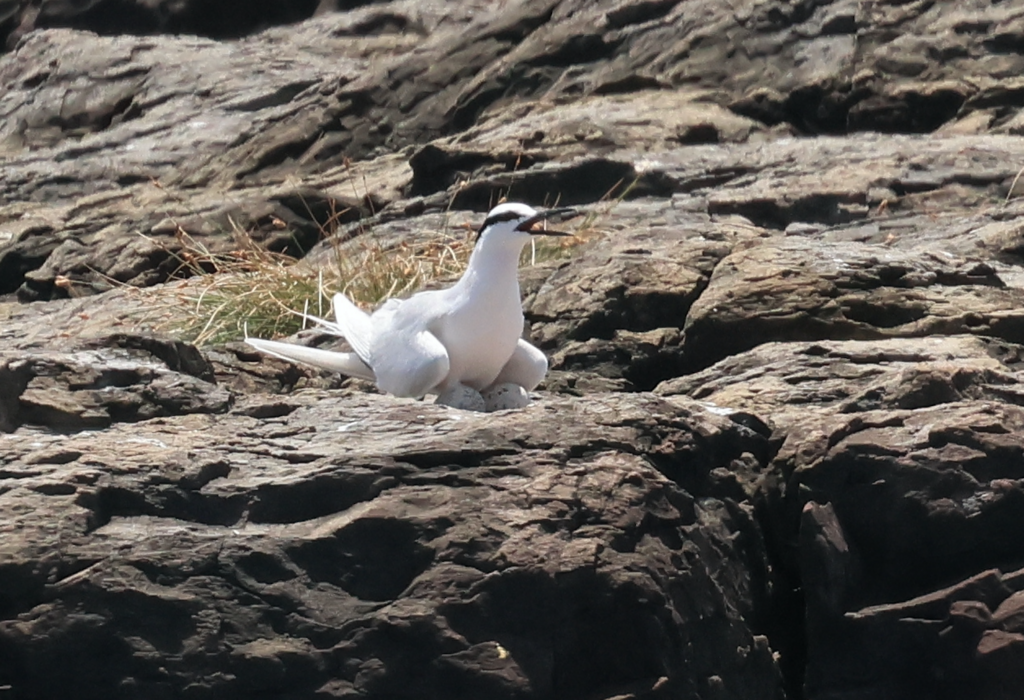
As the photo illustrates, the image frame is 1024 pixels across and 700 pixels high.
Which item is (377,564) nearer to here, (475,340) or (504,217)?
(475,340)

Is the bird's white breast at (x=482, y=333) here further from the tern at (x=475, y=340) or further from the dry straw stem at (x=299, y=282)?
the dry straw stem at (x=299, y=282)

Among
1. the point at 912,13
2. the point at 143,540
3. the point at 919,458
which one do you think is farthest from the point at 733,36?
the point at 143,540

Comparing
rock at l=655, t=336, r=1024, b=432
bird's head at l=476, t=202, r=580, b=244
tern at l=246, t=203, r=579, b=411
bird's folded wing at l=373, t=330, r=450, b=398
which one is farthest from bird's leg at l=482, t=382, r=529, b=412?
rock at l=655, t=336, r=1024, b=432

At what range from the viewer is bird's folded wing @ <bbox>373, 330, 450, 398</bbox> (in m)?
6.51

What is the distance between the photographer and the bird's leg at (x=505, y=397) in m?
6.71

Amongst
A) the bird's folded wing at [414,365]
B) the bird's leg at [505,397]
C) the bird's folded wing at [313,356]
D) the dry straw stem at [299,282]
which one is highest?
the bird's folded wing at [414,365]

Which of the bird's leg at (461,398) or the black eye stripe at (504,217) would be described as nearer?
the bird's leg at (461,398)

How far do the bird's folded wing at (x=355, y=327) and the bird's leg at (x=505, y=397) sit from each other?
2.01 feet

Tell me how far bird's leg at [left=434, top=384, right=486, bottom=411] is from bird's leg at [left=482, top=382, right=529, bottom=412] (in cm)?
5

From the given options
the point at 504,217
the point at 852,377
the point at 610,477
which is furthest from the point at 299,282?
the point at 610,477

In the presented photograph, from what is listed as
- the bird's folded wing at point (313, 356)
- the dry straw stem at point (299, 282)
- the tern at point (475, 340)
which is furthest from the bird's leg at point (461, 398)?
the dry straw stem at point (299, 282)

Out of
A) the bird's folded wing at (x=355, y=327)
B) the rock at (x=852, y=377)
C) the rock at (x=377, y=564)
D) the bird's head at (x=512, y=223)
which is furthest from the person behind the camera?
the bird's folded wing at (x=355, y=327)

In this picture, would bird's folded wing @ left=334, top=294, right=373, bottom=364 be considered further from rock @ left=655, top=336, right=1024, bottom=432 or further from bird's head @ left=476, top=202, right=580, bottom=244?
rock @ left=655, top=336, right=1024, bottom=432

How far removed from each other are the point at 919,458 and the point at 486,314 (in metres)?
1.87
